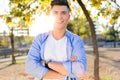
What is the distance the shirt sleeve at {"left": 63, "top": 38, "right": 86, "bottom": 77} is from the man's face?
21 cm

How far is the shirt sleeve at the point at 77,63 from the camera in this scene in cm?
293

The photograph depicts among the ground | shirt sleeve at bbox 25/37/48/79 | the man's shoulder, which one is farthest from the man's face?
the ground

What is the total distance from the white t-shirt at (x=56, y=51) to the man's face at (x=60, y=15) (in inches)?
6.0

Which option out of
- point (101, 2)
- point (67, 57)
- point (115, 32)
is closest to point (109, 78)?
point (101, 2)

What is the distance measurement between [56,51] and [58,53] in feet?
0.08

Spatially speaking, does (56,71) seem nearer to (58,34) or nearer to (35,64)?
(35,64)

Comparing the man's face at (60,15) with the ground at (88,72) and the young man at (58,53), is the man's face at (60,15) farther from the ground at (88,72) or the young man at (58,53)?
the ground at (88,72)

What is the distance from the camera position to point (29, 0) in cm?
829

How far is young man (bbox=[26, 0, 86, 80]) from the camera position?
293 centimetres

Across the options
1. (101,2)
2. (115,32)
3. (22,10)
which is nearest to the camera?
(101,2)

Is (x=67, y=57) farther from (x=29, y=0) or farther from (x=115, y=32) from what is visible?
(x=115, y=32)

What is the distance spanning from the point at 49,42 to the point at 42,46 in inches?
3.0

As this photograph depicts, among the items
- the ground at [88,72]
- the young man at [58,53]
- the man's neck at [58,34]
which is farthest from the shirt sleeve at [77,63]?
the ground at [88,72]

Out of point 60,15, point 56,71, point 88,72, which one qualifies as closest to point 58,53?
point 56,71
